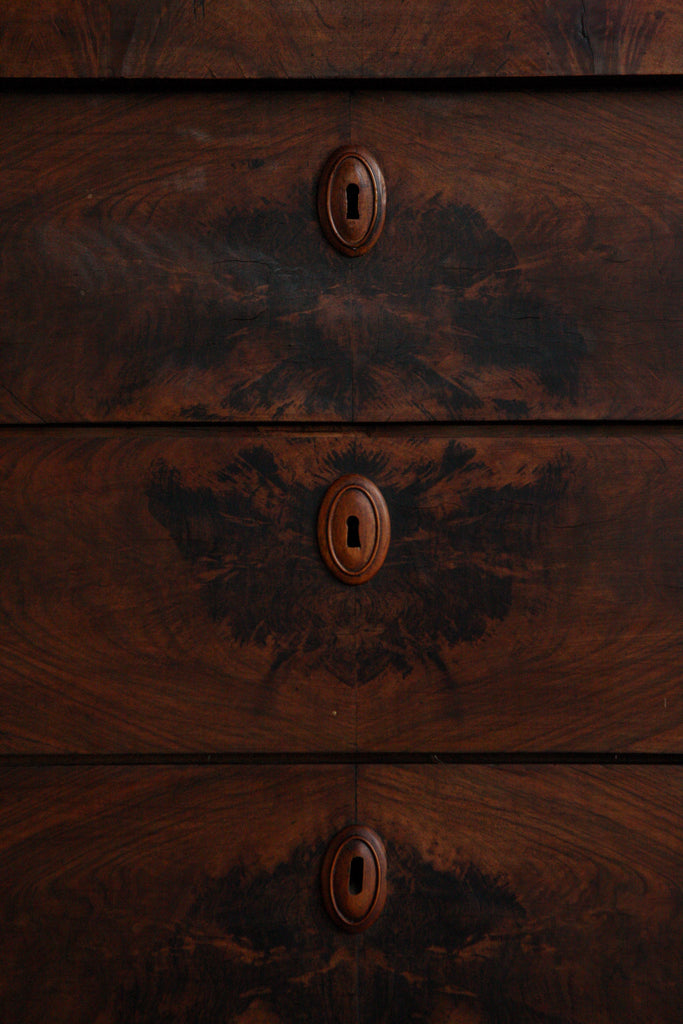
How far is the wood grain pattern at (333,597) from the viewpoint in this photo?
1.88 ft

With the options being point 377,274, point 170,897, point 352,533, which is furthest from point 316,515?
point 170,897

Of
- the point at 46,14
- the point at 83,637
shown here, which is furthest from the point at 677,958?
the point at 46,14

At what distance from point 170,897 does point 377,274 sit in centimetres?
46

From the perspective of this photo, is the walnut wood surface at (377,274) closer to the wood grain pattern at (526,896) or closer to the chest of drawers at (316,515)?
the chest of drawers at (316,515)

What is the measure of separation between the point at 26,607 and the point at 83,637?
0.05 metres

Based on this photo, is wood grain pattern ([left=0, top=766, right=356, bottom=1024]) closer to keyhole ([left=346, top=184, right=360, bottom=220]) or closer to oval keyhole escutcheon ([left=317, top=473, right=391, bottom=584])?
oval keyhole escutcheon ([left=317, top=473, right=391, bottom=584])

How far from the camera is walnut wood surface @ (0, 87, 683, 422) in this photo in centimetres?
58

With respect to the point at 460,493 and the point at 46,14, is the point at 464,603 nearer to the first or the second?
the point at 460,493

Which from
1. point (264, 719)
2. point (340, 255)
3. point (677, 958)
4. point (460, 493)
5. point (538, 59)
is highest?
point (538, 59)

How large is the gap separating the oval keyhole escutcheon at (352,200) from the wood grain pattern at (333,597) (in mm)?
141

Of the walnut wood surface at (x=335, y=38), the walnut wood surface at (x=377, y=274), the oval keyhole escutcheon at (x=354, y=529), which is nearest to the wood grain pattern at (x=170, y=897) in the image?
the oval keyhole escutcheon at (x=354, y=529)

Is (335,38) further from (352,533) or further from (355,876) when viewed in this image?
(355,876)

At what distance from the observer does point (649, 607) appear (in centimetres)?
57

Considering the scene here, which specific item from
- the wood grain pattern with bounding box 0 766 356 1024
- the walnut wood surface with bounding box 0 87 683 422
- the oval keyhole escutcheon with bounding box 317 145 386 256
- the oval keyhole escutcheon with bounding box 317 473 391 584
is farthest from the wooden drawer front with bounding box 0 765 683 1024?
the oval keyhole escutcheon with bounding box 317 145 386 256
